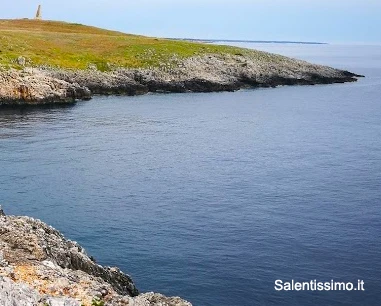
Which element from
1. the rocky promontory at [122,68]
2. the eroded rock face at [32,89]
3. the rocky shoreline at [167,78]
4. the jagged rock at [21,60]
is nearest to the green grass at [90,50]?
the rocky promontory at [122,68]

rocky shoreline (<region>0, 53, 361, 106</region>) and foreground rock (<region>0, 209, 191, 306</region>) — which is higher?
rocky shoreline (<region>0, 53, 361, 106</region>)

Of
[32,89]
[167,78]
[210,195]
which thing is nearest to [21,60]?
[32,89]

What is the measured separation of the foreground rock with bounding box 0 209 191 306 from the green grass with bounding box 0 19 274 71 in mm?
91954

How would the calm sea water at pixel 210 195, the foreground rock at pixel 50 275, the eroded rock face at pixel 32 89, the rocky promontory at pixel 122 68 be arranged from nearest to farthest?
the foreground rock at pixel 50 275, the calm sea water at pixel 210 195, the eroded rock face at pixel 32 89, the rocky promontory at pixel 122 68

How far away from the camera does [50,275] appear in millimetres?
25812

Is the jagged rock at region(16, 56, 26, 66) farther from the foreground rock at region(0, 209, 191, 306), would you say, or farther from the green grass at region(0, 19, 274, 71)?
the foreground rock at region(0, 209, 191, 306)

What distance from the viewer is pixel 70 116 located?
99.3m

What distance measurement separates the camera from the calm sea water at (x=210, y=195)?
124 feet

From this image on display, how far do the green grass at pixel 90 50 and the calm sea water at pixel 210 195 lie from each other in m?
33.8

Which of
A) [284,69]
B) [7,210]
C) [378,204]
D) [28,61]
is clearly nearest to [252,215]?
[378,204]

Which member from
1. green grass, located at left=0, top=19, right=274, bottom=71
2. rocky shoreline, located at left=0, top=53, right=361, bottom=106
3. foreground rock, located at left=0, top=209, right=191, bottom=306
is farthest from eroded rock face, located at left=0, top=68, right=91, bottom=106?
foreground rock, located at left=0, top=209, right=191, bottom=306

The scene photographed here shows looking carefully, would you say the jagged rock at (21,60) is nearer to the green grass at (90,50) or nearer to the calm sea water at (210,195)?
the green grass at (90,50)

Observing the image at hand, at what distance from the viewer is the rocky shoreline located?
4355 inches

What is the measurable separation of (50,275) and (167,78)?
11663cm
